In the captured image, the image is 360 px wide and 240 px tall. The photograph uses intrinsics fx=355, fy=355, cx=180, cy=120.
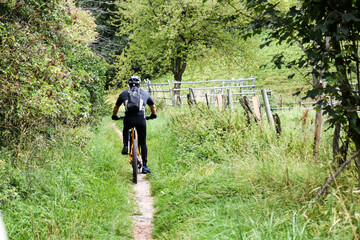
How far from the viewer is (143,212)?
532cm

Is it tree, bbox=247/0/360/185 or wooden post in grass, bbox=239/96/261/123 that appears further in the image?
wooden post in grass, bbox=239/96/261/123

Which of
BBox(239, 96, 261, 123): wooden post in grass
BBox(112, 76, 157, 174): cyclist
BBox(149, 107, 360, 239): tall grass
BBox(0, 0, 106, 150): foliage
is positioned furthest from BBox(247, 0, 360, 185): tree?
BBox(112, 76, 157, 174): cyclist

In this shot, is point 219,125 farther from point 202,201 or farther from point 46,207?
point 46,207

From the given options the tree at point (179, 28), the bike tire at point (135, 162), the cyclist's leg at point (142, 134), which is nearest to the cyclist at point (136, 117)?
the cyclist's leg at point (142, 134)

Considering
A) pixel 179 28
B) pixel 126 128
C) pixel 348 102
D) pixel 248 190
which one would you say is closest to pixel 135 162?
pixel 126 128

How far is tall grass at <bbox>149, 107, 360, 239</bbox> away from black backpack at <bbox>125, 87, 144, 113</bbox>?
1304mm

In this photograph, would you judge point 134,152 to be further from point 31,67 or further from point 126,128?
point 31,67

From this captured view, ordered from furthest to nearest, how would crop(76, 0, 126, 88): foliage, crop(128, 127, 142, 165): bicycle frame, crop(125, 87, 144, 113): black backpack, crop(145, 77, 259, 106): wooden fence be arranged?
1. crop(76, 0, 126, 88): foliage
2. crop(145, 77, 259, 106): wooden fence
3. crop(128, 127, 142, 165): bicycle frame
4. crop(125, 87, 144, 113): black backpack

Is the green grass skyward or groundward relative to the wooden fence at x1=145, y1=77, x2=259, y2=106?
groundward

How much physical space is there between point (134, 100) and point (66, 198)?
103 inches

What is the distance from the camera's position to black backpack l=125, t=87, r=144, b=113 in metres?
6.77

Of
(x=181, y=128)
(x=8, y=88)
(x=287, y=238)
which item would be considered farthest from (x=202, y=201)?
(x=181, y=128)

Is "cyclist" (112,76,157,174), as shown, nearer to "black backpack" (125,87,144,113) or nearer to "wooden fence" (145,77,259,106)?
"black backpack" (125,87,144,113)

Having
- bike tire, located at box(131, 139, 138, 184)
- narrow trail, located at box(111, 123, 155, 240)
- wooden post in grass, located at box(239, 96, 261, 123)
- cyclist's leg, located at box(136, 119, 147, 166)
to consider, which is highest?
wooden post in grass, located at box(239, 96, 261, 123)
